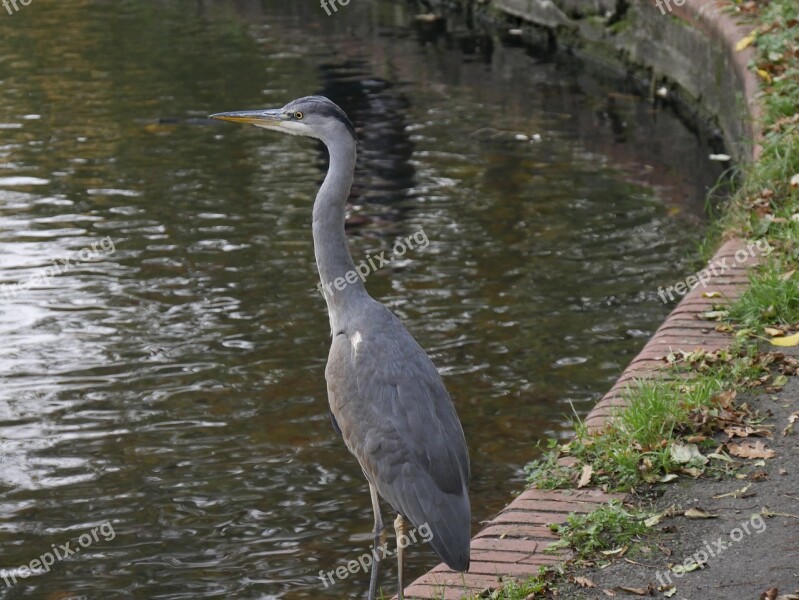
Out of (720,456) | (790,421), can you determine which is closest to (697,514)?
(720,456)

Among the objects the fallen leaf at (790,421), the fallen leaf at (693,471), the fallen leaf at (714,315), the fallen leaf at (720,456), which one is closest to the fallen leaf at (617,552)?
the fallen leaf at (693,471)

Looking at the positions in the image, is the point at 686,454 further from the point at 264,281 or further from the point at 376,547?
the point at 264,281

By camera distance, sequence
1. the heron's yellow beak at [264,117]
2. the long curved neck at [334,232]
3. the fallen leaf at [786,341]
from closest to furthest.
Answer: the long curved neck at [334,232] < the heron's yellow beak at [264,117] < the fallen leaf at [786,341]

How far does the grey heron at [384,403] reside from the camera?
4195 millimetres

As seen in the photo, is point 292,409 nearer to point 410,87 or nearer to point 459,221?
point 459,221

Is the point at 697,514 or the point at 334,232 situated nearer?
the point at 697,514

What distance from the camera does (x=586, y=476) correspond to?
4773mm

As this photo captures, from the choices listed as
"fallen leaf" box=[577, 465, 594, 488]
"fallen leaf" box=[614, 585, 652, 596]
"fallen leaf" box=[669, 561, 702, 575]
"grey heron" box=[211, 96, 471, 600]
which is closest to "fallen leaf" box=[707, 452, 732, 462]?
"fallen leaf" box=[577, 465, 594, 488]

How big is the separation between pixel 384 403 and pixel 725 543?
131cm

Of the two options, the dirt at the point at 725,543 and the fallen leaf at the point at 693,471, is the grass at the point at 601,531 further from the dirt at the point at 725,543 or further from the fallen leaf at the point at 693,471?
the fallen leaf at the point at 693,471

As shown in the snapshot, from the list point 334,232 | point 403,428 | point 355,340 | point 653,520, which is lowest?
point 653,520

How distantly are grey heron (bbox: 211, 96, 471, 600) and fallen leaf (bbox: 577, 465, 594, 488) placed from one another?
0.63 meters

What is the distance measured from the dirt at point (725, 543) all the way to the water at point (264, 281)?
1.42 m

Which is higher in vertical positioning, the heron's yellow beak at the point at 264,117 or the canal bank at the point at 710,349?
the heron's yellow beak at the point at 264,117
